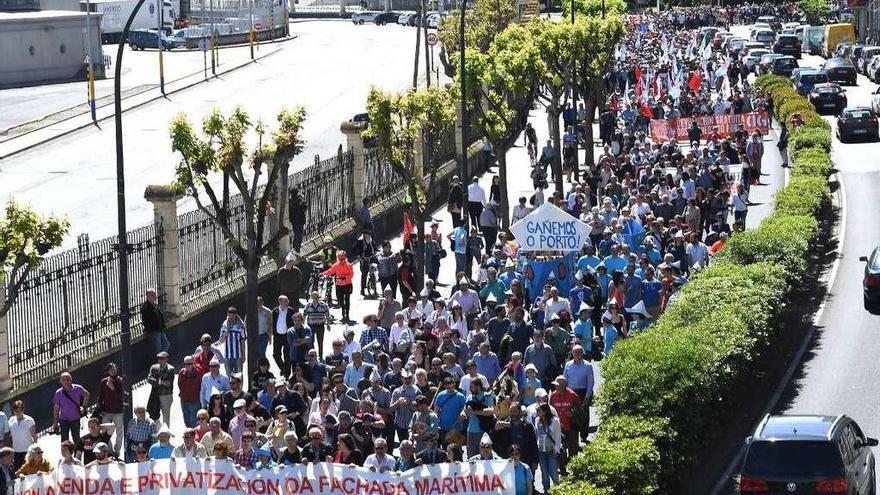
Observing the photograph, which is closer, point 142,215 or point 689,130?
point 142,215

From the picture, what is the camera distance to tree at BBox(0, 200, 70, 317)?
21766 millimetres

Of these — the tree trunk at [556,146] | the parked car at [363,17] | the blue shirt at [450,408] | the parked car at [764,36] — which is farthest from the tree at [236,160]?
the parked car at [363,17]

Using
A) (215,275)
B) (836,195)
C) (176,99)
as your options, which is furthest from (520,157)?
(215,275)

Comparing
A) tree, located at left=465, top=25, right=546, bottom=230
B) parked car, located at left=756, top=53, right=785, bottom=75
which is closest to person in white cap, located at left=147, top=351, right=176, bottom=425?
tree, located at left=465, top=25, right=546, bottom=230

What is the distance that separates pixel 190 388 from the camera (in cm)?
2259

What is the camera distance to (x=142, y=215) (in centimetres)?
4366

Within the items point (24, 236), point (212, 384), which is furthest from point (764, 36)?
point (24, 236)

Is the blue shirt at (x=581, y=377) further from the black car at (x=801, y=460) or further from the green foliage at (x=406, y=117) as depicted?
the green foliage at (x=406, y=117)

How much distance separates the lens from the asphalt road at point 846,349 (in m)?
23.8

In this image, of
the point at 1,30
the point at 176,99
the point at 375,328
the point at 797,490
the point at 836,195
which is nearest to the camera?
the point at 797,490

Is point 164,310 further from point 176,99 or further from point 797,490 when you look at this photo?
point 176,99

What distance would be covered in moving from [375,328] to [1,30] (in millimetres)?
57345

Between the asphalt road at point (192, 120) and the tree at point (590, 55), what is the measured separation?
28.3 feet

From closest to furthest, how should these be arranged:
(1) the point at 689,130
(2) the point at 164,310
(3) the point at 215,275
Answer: (2) the point at 164,310, (3) the point at 215,275, (1) the point at 689,130
